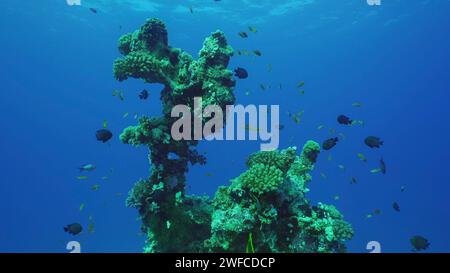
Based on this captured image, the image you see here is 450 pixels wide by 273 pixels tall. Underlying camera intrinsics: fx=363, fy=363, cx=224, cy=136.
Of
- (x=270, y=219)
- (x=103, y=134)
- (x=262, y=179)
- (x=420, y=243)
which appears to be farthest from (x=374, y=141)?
(x=103, y=134)

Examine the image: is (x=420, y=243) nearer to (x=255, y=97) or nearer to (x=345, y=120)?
(x=345, y=120)

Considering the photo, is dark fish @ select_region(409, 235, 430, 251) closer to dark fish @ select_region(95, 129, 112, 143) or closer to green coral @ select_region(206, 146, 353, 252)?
green coral @ select_region(206, 146, 353, 252)

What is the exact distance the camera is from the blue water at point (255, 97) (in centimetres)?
4006

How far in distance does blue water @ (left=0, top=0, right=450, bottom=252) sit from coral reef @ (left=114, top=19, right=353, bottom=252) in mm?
25511

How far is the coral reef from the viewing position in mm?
8133

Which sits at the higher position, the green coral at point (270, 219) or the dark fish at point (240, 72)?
the dark fish at point (240, 72)

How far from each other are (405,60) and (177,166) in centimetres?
5570

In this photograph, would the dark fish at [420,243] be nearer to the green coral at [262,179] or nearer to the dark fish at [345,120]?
the dark fish at [345,120]

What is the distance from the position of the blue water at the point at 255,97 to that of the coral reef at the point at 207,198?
25511 millimetres

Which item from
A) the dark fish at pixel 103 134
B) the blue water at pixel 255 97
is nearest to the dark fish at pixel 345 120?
the dark fish at pixel 103 134

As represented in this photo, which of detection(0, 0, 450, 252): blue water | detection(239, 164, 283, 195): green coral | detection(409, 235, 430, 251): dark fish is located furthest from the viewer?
detection(0, 0, 450, 252): blue water

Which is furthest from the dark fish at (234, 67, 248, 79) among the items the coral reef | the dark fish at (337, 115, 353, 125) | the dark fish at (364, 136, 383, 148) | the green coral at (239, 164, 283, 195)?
the dark fish at (364, 136, 383, 148)

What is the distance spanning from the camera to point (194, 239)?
1011 centimetres
